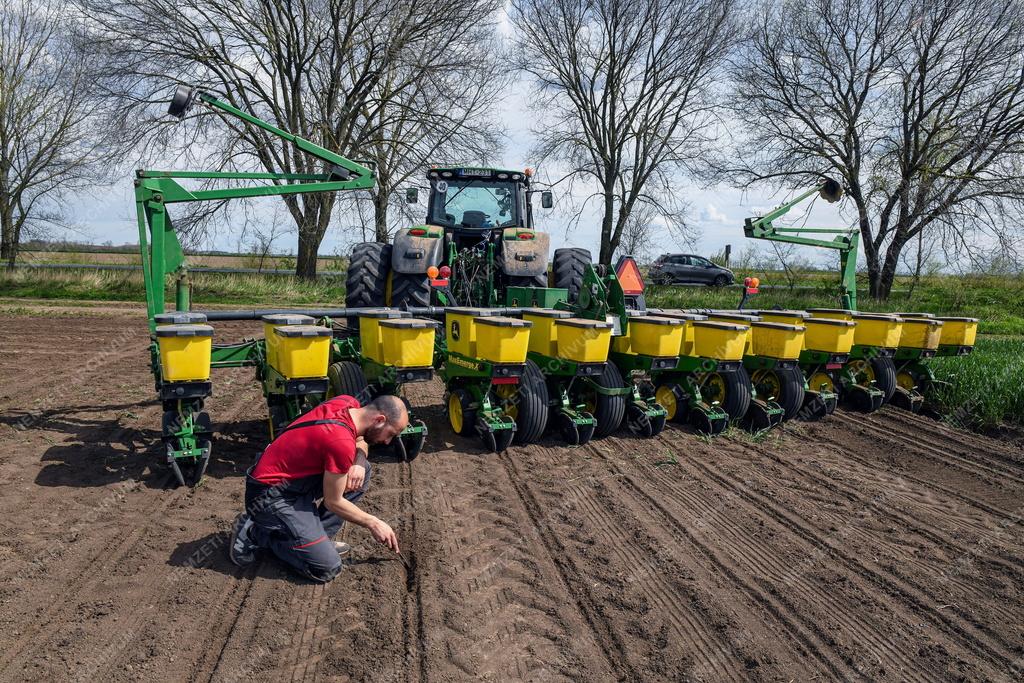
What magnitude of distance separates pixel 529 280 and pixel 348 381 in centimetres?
332

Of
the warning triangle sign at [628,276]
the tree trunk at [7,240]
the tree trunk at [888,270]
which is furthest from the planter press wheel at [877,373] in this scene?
the tree trunk at [7,240]

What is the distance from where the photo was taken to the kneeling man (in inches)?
142

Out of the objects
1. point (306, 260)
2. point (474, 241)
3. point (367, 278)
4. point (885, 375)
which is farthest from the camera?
point (306, 260)

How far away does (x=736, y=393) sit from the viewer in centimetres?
685

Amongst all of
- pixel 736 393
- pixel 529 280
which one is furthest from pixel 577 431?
pixel 529 280

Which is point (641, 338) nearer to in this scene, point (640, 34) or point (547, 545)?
point (547, 545)

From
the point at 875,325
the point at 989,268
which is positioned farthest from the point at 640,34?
the point at 875,325

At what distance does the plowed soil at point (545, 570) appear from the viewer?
120 inches

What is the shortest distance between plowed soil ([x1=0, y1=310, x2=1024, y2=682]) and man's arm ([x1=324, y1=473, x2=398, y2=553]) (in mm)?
263

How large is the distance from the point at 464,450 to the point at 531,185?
439 centimetres

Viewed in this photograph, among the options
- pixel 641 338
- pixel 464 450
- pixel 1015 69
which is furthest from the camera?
pixel 1015 69

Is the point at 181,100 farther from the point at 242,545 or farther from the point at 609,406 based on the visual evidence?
the point at 609,406

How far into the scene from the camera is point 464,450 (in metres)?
6.11

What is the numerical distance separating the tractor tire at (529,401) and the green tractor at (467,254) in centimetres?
178
